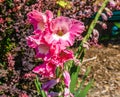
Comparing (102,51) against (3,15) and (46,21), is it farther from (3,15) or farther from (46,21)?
(46,21)

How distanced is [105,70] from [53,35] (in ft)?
11.0

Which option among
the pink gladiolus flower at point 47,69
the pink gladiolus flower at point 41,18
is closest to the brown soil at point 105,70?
the pink gladiolus flower at point 47,69

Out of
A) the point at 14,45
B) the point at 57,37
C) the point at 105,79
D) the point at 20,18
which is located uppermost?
the point at 57,37

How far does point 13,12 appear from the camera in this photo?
3.85 metres

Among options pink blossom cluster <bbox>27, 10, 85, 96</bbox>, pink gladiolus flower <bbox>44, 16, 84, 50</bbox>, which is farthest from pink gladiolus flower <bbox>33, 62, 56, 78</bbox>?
pink gladiolus flower <bbox>44, 16, 84, 50</bbox>

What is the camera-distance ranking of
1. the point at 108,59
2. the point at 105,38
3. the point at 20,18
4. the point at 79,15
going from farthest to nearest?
the point at 105,38 → the point at 108,59 → the point at 79,15 → the point at 20,18

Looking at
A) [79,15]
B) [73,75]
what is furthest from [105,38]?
[73,75]

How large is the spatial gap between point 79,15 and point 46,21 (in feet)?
7.18

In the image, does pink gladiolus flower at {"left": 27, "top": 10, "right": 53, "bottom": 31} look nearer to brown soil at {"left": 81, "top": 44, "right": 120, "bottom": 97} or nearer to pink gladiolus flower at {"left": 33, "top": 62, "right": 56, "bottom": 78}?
pink gladiolus flower at {"left": 33, "top": 62, "right": 56, "bottom": 78}

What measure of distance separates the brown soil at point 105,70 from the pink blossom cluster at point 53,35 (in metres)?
2.65

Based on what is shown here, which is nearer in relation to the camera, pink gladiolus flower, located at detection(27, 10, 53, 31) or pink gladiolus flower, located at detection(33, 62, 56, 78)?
pink gladiolus flower, located at detection(27, 10, 53, 31)

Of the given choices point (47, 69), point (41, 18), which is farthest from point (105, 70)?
point (41, 18)

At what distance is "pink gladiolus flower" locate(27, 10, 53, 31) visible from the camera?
1993 mm

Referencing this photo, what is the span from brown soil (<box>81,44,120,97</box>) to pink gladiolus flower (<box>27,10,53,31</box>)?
273cm
